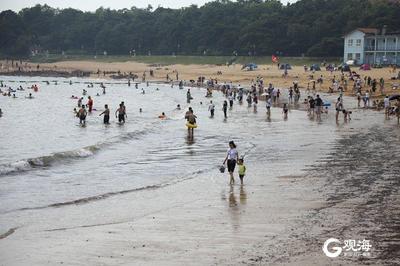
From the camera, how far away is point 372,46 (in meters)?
86.4

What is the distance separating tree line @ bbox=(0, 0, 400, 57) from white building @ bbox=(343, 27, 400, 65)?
195 inches

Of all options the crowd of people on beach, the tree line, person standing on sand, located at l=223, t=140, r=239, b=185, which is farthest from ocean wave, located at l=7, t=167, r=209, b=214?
the tree line

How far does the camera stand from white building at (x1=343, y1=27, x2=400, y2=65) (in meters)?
83.7

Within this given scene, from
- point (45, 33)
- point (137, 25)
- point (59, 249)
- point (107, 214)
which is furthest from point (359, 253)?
point (45, 33)

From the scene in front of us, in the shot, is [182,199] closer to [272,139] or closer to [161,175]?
[161,175]

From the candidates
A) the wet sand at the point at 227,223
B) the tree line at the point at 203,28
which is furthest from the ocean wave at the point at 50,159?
the tree line at the point at 203,28

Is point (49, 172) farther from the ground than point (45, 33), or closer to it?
closer to it

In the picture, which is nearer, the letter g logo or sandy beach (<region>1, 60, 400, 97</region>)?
the letter g logo

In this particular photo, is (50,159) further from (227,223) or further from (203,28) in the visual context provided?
(203,28)

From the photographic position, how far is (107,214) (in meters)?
15.2

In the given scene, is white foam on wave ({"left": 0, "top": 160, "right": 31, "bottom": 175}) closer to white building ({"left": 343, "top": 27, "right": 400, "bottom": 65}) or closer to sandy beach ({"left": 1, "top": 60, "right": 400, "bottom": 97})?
sandy beach ({"left": 1, "top": 60, "right": 400, "bottom": 97})

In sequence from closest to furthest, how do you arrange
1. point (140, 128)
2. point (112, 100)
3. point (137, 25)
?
point (140, 128)
point (112, 100)
point (137, 25)

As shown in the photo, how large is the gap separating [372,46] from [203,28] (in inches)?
1819

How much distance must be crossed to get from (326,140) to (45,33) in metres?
159
